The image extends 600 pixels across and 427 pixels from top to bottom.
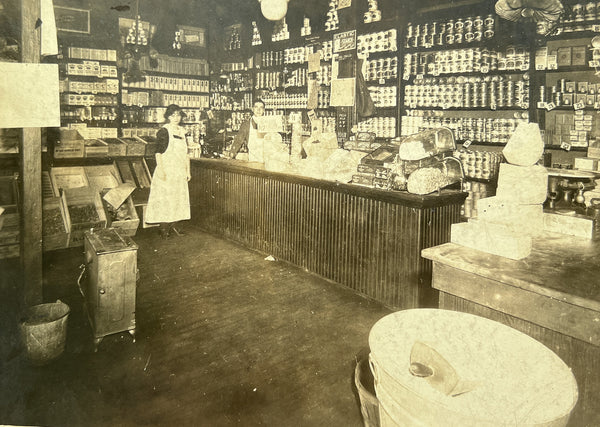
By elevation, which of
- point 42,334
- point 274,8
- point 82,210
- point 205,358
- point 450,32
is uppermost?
point 274,8

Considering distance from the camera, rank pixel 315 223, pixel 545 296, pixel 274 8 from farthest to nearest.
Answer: pixel 274 8
pixel 315 223
pixel 545 296

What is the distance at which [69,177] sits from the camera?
5738 mm

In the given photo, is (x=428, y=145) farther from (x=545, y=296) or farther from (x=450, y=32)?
(x=450, y=32)

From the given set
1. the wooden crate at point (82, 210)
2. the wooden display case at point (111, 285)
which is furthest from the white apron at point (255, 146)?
the wooden display case at point (111, 285)

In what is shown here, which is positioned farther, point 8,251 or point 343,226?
point 8,251

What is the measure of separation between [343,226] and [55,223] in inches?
137

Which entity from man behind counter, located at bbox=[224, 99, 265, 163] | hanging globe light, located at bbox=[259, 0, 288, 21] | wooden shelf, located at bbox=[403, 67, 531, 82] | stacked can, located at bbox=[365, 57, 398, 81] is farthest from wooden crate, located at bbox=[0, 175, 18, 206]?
wooden shelf, located at bbox=[403, 67, 531, 82]

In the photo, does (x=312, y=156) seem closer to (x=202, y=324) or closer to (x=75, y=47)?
(x=202, y=324)

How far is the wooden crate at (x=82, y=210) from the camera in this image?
5.07 m

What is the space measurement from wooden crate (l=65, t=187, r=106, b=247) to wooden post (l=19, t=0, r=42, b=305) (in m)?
2.44

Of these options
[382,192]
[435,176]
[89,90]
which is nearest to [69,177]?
[89,90]

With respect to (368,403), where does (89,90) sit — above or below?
above

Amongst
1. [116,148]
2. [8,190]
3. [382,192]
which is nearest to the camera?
[382,192]

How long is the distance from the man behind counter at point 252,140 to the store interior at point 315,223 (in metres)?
0.04
